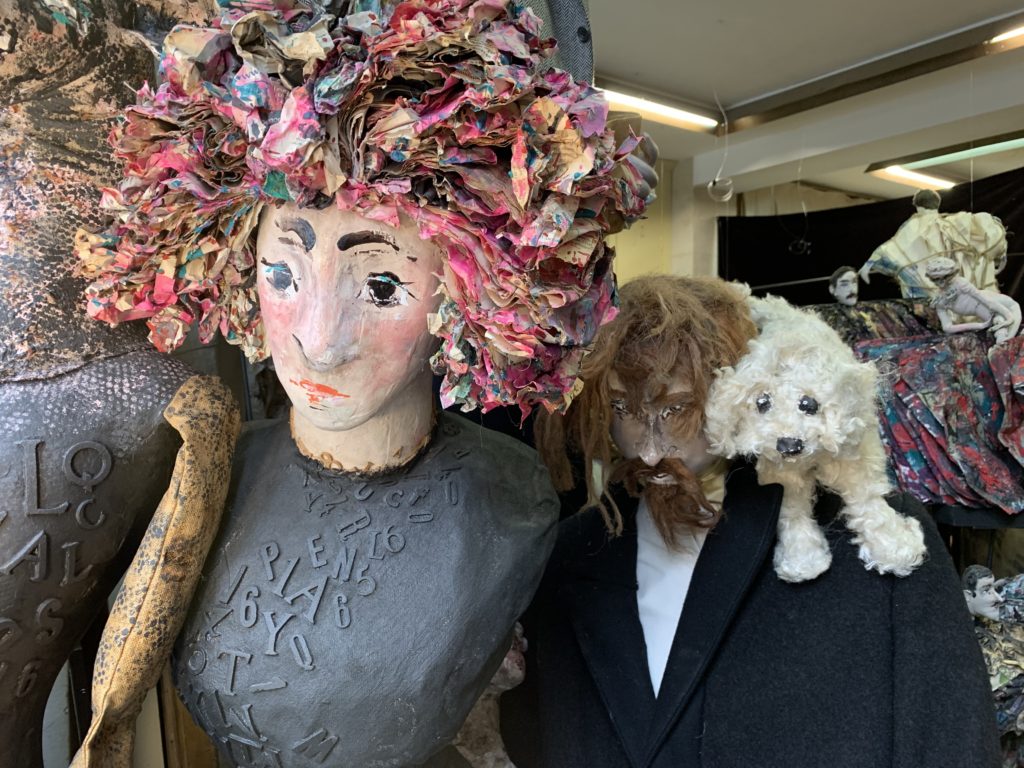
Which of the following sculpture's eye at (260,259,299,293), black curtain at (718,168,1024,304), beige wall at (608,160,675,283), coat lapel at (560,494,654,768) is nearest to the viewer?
sculpture's eye at (260,259,299,293)

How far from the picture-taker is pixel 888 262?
5.13 feet

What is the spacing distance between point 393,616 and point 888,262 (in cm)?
131

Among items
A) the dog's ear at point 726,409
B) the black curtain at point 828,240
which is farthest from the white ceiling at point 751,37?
the dog's ear at point 726,409

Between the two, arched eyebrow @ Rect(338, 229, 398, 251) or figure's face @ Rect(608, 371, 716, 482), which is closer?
arched eyebrow @ Rect(338, 229, 398, 251)

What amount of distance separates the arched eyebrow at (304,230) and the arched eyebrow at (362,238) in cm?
2

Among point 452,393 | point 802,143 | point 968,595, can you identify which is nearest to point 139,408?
point 452,393

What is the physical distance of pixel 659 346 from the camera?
807 mm

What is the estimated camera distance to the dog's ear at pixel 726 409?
2.60 ft

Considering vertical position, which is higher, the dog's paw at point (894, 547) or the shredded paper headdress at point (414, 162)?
the shredded paper headdress at point (414, 162)

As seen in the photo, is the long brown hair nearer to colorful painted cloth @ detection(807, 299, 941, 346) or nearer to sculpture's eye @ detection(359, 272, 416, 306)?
sculpture's eye @ detection(359, 272, 416, 306)

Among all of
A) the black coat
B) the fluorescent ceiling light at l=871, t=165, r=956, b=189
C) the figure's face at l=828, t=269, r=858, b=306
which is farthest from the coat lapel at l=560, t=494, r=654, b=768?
the fluorescent ceiling light at l=871, t=165, r=956, b=189

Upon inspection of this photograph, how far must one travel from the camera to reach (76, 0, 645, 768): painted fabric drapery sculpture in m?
0.56

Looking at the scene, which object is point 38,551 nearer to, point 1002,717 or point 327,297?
point 327,297

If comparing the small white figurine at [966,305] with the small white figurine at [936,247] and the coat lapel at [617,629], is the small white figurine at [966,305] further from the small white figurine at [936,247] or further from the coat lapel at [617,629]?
the coat lapel at [617,629]
